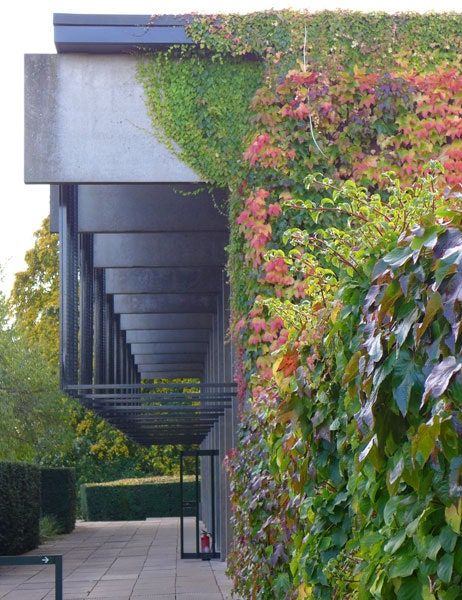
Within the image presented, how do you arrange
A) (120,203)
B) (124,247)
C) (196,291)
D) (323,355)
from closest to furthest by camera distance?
(323,355), (120,203), (124,247), (196,291)

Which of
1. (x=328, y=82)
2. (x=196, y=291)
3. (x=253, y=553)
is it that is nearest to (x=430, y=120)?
(x=328, y=82)

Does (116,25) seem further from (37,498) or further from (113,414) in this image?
(37,498)

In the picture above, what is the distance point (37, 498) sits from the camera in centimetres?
2283

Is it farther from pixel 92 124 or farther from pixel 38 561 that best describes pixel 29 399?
pixel 38 561

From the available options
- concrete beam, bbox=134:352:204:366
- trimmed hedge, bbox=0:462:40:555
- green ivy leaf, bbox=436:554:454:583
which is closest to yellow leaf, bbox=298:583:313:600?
green ivy leaf, bbox=436:554:454:583

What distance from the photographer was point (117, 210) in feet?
46.9

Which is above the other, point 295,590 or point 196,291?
point 196,291

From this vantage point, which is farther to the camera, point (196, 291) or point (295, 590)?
point (196, 291)

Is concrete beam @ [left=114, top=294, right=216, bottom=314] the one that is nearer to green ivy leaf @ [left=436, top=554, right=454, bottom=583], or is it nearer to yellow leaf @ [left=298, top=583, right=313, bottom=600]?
yellow leaf @ [left=298, top=583, right=313, bottom=600]

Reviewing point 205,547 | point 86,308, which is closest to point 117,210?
point 86,308

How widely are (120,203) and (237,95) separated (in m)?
3.23

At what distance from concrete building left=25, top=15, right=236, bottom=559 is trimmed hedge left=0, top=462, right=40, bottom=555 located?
2733 millimetres

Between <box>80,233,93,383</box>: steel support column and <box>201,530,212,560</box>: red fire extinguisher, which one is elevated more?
<box>80,233,93,383</box>: steel support column

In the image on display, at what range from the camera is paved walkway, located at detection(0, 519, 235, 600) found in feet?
42.4
